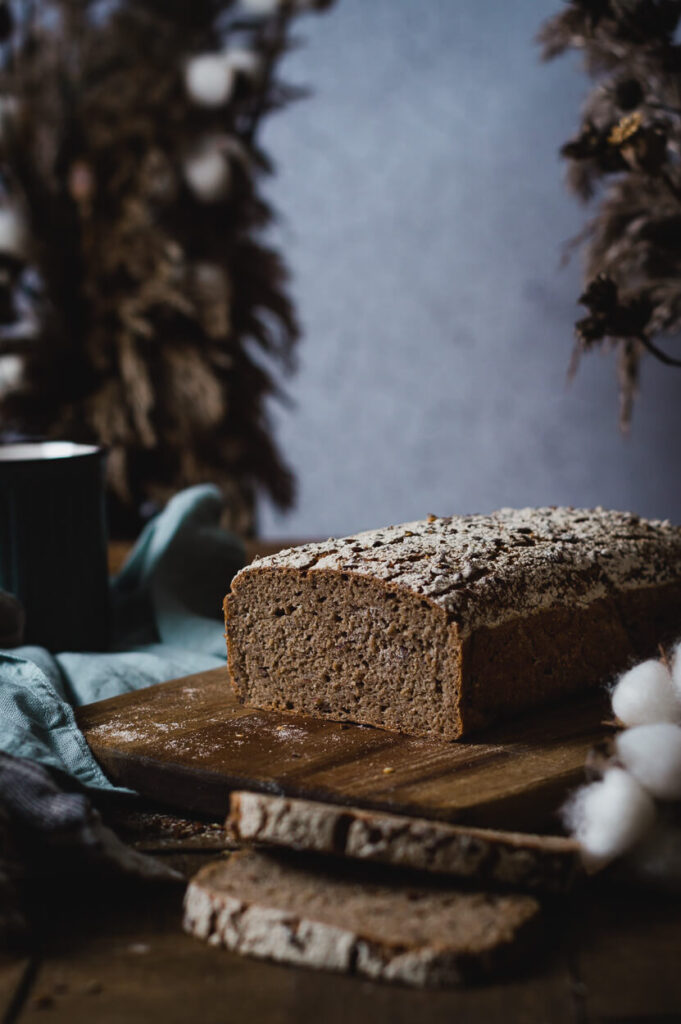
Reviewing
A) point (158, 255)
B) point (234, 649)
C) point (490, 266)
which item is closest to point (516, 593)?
point (234, 649)

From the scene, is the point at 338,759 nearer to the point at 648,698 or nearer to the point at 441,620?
Answer: the point at 441,620

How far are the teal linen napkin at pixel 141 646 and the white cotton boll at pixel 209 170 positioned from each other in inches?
73.6

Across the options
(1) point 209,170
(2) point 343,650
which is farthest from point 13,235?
(2) point 343,650

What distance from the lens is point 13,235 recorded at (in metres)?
4.18

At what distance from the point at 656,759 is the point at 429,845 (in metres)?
0.32

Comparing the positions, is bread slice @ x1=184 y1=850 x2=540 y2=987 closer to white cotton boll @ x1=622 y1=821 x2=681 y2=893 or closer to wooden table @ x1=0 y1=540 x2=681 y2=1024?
wooden table @ x1=0 y1=540 x2=681 y2=1024

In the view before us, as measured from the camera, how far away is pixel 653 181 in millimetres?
2406

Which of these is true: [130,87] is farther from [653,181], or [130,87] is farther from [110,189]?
[653,181]

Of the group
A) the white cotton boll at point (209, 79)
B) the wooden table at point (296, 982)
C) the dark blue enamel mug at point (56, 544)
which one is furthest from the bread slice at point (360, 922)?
the white cotton boll at point (209, 79)

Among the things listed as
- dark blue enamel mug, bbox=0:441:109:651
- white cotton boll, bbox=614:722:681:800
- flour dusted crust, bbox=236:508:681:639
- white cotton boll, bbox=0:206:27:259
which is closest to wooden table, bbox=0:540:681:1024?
white cotton boll, bbox=614:722:681:800

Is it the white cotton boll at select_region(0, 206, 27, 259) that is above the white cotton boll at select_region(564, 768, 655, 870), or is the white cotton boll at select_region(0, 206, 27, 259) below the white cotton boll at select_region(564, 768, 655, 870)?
above

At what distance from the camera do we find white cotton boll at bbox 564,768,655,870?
4.36 feet

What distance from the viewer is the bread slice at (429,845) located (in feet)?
4.27

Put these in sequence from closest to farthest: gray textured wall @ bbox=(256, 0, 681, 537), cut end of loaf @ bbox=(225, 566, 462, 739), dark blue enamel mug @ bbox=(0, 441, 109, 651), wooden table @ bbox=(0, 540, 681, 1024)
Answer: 1. wooden table @ bbox=(0, 540, 681, 1024)
2. cut end of loaf @ bbox=(225, 566, 462, 739)
3. dark blue enamel mug @ bbox=(0, 441, 109, 651)
4. gray textured wall @ bbox=(256, 0, 681, 537)
